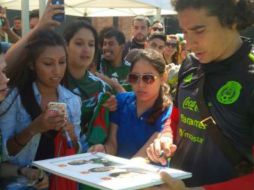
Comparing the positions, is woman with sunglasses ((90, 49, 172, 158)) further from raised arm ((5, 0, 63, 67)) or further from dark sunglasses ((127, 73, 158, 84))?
raised arm ((5, 0, 63, 67))

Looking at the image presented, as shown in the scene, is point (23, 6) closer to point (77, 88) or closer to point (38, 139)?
point (77, 88)

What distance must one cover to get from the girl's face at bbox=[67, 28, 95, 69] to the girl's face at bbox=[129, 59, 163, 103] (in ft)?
2.32

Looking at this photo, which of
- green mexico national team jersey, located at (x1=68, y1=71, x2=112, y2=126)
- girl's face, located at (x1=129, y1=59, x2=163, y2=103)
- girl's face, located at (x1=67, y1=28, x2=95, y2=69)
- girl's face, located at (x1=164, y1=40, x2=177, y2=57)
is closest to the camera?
girl's face, located at (x1=129, y1=59, x2=163, y2=103)

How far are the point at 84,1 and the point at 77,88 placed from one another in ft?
23.1

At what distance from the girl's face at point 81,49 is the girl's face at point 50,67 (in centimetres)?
80

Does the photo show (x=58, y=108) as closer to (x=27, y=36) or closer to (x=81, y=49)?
(x=27, y=36)

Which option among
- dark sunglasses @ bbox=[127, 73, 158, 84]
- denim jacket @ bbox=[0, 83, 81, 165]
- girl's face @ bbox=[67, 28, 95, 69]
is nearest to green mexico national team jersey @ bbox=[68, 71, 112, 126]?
girl's face @ bbox=[67, 28, 95, 69]

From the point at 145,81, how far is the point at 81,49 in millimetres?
939

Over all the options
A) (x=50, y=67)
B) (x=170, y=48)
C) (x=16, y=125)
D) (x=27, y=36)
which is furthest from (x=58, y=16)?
(x=170, y=48)

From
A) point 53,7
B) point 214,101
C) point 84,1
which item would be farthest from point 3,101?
point 84,1

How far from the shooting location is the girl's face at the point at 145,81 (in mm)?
3004

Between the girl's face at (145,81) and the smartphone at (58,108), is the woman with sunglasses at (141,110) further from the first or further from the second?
the smartphone at (58,108)

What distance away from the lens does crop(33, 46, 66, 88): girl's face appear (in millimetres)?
2750

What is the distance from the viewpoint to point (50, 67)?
2789mm
